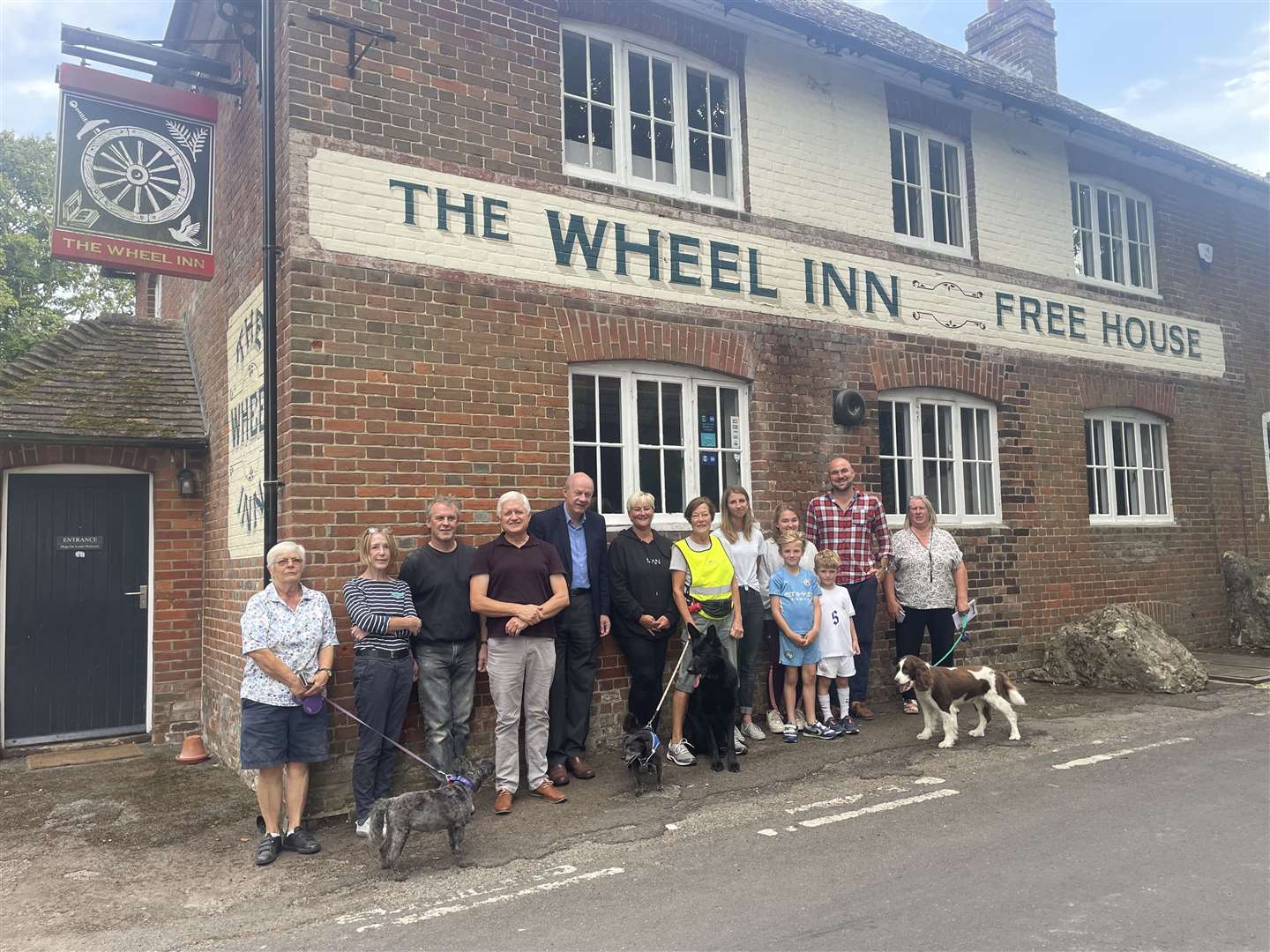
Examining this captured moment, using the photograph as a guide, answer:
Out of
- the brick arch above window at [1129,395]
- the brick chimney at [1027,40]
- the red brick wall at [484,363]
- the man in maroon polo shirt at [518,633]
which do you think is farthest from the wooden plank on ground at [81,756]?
the brick chimney at [1027,40]

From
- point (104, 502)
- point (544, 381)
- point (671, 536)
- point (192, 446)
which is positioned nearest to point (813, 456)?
point (671, 536)

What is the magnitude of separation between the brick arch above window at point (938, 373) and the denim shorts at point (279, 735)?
6.12 m

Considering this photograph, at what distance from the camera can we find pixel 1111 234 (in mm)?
11633

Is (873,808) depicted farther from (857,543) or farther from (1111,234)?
(1111,234)

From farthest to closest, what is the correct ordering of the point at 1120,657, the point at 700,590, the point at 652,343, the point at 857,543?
the point at 1120,657 < the point at 857,543 < the point at 652,343 < the point at 700,590

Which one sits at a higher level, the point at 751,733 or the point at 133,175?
the point at 133,175

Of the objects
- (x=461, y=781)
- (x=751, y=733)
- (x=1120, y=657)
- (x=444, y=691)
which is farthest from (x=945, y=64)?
(x=461, y=781)

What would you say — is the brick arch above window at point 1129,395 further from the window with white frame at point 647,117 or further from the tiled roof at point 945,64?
the window with white frame at point 647,117

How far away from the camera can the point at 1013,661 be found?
984cm

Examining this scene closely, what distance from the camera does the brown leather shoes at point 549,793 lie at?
5.93 m

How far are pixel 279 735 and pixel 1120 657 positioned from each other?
7.79 m

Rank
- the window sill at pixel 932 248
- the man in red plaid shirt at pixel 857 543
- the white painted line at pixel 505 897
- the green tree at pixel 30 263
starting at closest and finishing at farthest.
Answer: the white painted line at pixel 505 897, the man in red plaid shirt at pixel 857 543, the window sill at pixel 932 248, the green tree at pixel 30 263

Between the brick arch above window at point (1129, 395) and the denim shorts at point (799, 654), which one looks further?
the brick arch above window at point (1129, 395)

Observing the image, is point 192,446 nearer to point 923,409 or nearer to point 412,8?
point 412,8
